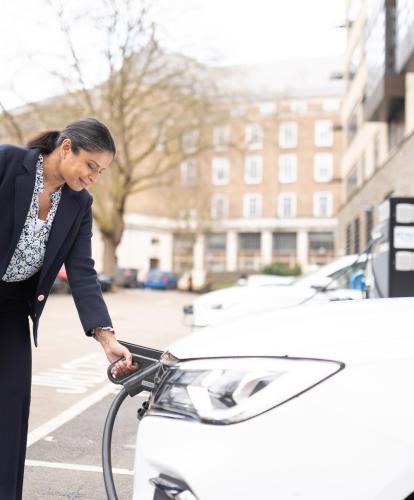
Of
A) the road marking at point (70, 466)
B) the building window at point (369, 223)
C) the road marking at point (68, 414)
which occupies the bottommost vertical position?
the road marking at point (68, 414)

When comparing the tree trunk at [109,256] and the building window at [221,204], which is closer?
the tree trunk at [109,256]

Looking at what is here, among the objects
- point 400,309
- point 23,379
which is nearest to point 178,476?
point 400,309

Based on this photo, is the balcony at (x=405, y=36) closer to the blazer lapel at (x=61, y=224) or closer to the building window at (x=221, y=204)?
the blazer lapel at (x=61, y=224)

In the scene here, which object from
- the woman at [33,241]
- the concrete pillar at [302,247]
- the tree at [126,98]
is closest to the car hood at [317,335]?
the woman at [33,241]

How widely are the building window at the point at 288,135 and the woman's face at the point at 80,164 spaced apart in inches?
2541

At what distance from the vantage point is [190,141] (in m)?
32.2

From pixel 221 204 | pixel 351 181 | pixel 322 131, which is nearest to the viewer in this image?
pixel 351 181

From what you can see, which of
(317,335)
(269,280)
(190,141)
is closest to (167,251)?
(190,141)

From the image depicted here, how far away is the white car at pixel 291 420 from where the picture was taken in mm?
1579

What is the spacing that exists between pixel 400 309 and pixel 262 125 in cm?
2992

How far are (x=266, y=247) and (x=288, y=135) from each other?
1157cm

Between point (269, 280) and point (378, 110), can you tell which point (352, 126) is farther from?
point (269, 280)

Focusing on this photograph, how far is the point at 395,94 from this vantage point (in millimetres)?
22125

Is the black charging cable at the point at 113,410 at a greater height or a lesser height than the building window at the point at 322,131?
lesser
